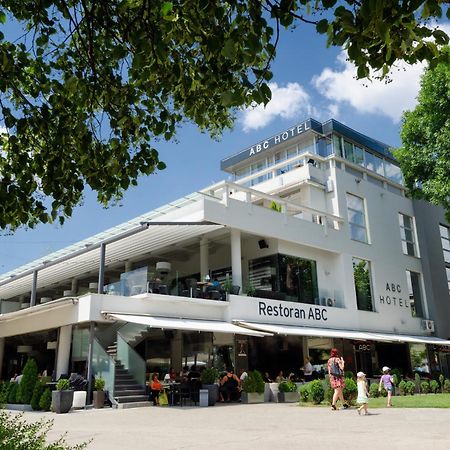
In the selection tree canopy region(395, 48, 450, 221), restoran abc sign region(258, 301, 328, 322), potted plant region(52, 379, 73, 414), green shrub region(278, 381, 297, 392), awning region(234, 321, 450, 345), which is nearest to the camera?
potted plant region(52, 379, 73, 414)

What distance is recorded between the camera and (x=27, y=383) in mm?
15086

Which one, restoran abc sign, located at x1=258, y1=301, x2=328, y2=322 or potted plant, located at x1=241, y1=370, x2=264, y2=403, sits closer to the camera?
potted plant, located at x1=241, y1=370, x2=264, y2=403

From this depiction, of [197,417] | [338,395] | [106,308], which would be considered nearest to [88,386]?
[106,308]

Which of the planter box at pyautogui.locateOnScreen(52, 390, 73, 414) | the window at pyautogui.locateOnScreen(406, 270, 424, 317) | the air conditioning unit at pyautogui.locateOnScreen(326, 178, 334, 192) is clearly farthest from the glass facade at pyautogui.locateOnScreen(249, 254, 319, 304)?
the planter box at pyautogui.locateOnScreen(52, 390, 73, 414)

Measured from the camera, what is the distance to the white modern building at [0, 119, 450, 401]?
55.2ft

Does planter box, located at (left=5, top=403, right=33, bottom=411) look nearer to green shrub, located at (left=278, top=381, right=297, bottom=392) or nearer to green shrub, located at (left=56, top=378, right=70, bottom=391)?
green shrub, located at (left=56, top=378, right=70, bottom=391)

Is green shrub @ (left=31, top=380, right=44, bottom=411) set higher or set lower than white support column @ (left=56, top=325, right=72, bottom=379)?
lower

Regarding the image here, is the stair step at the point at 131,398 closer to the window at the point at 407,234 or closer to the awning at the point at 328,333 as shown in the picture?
the awning at the point at 328,333

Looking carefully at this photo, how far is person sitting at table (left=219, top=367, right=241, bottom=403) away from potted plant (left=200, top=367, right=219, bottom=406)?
0.35 m

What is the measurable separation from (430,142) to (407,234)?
364 inches

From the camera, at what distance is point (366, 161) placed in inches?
1081

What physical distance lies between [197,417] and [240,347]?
7521 millimetres

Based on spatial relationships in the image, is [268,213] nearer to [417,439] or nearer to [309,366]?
[309,366]

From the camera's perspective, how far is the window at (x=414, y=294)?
1042 inches
